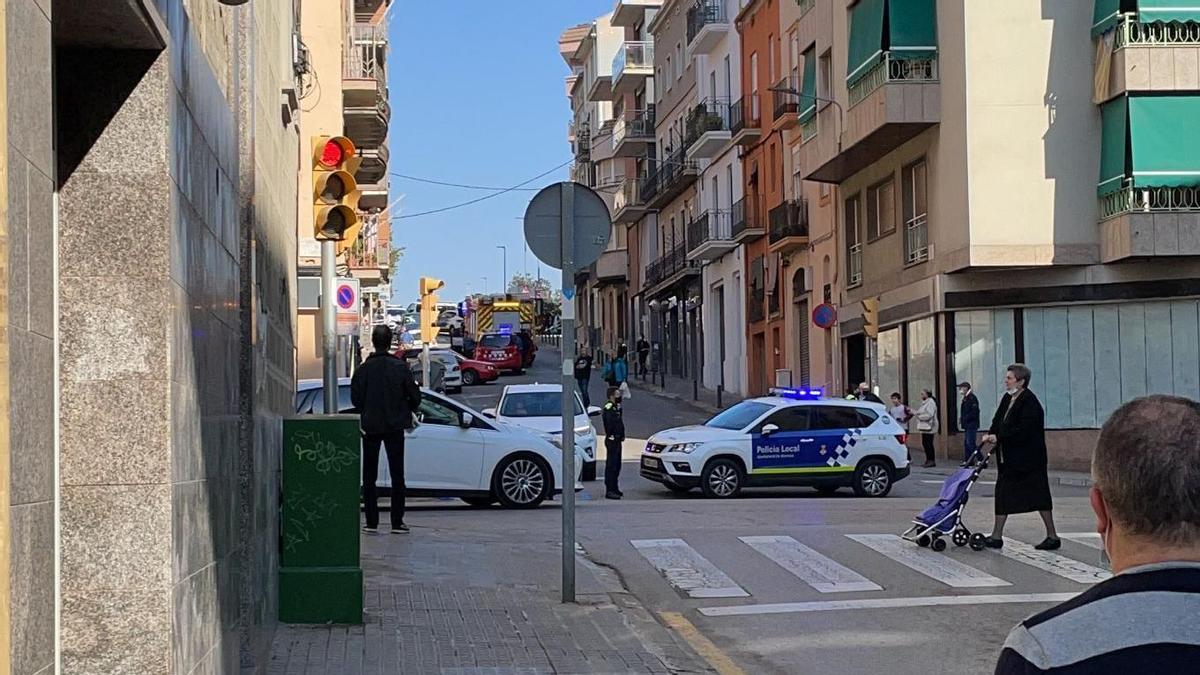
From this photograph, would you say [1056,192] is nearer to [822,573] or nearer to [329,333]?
[822,573]

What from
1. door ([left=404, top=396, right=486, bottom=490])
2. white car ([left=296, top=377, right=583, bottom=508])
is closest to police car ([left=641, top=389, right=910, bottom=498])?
white car ([left=296, top=377, right=583, bottom=508])

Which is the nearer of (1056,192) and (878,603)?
(878,603)

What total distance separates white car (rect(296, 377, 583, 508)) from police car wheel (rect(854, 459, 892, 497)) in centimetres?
533

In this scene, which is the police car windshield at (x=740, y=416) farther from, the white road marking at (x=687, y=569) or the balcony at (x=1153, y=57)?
the balcony at (x=1153, y=57)

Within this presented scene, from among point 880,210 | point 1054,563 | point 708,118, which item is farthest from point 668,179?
point 1054,563

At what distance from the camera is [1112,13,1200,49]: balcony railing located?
3028cm

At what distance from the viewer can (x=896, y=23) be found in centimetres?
3350

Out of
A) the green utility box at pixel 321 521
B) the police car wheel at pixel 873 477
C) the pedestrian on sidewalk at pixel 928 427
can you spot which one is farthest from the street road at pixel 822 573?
the pedestrian on sidewalk at pixel 928 427

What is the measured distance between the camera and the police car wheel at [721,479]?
2241 centimetres

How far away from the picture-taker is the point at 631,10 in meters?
76.1

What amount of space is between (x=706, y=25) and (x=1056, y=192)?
26.2 meters

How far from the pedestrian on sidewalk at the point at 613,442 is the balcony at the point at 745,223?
1073 inches

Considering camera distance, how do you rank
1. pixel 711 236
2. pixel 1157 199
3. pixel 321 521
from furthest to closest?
1. pixel 711 236
2. pixel 1157 199
3. pixel 321 521

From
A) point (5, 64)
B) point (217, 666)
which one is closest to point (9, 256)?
point (5, 64)
